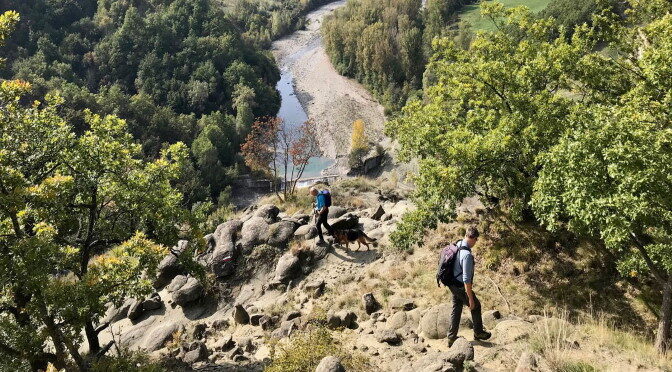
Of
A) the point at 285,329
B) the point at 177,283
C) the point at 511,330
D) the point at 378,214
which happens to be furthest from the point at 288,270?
the point at 511,330

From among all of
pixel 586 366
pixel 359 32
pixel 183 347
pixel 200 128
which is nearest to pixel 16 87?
pixel 183 347

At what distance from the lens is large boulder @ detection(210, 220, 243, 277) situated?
17.9 meters

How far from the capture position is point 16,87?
9.60 meters

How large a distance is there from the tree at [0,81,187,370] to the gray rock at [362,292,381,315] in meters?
5.82

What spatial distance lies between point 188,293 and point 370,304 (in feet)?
24.8

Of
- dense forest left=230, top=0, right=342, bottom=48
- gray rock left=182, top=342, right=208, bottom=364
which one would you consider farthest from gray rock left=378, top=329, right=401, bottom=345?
dense forest left=230, top=0, right=342, bottom=48

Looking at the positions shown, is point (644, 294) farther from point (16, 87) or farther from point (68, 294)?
point (16, 87)

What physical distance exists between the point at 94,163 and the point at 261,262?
859 cm

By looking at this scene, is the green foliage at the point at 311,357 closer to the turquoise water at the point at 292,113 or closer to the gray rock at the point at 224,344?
the gray rock at the point at 224,344

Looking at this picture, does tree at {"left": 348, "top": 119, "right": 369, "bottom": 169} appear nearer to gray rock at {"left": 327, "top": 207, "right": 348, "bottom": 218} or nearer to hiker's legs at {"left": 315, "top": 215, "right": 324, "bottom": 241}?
gray rock at {"left": 327, "top": 207, "right": 348, "bottom": 218}

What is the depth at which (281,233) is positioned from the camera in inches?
747

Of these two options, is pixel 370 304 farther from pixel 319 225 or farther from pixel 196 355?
pixel 196 355

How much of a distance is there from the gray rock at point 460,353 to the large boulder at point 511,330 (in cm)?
113

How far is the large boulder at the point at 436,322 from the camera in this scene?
1021cm
